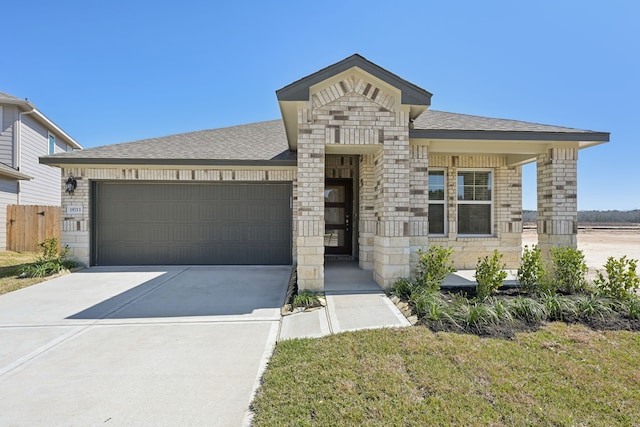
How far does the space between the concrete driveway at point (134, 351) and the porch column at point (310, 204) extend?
2.45 feet

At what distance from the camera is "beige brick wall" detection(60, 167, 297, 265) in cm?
868

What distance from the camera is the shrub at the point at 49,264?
25.2ft

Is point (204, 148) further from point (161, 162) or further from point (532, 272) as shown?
point (532, 272)

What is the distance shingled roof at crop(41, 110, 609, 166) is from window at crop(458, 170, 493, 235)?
1.46 metres

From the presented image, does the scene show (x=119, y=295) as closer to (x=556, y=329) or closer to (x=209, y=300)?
(x=209, y=300)

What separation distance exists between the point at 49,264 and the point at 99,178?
8.06 ft

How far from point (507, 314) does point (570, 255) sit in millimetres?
2423

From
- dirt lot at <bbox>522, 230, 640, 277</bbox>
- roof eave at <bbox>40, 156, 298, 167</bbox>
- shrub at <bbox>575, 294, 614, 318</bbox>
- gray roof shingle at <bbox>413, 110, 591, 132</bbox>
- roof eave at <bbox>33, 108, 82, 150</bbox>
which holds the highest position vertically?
roof eave at <bbox>33, 108, 82, 150</bbox>

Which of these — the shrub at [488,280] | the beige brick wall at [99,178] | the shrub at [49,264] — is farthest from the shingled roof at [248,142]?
the shrub at [488,280]

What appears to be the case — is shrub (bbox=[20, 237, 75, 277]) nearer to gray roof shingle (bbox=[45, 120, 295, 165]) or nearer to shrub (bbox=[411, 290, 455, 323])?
gray roof shingle (bbox=[45, 120, 295, 165])

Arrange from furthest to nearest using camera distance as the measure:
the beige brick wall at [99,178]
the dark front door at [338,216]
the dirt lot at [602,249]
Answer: the dirt lot at [602,249]
the dark front door at [338,216]
the beige brick wall at [99,178]

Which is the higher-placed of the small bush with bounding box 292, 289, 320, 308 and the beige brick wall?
the beige brick wall

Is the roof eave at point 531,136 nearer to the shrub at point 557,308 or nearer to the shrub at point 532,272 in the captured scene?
the shrub at point 532,272

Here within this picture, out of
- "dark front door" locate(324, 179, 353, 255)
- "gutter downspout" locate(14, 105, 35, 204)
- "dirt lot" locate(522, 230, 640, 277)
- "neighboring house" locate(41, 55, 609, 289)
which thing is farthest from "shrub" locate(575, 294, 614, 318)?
"gutter downspout" locate(14, 105, 35, 204)
